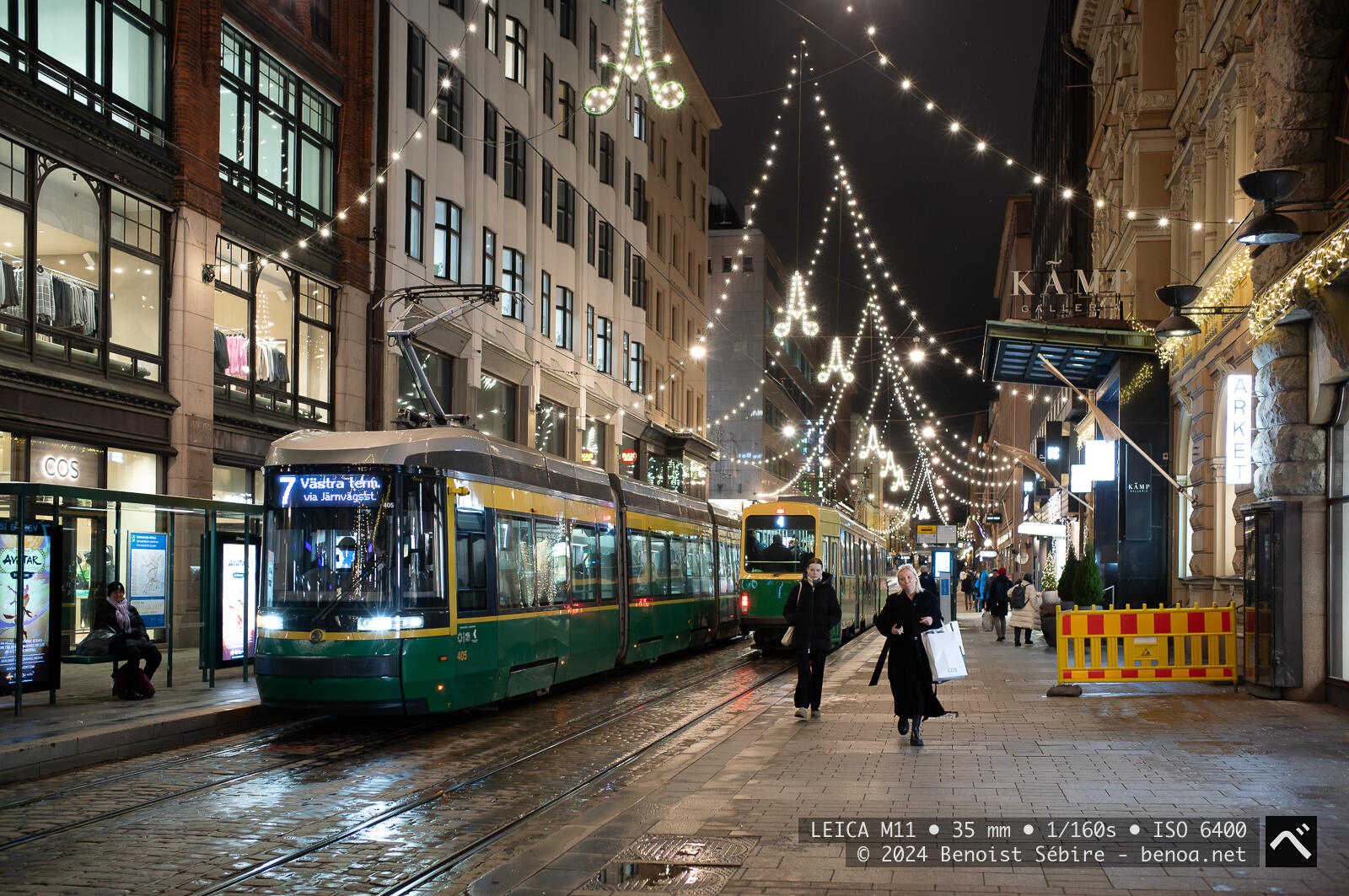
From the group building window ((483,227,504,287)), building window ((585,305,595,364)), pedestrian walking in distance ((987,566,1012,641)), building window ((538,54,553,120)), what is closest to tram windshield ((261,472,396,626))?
building window ((483,227,504,287))

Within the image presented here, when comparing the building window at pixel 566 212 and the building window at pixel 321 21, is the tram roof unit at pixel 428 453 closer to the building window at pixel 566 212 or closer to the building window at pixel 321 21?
the building window at pixel 321 21

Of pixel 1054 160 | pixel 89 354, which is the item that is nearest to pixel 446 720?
pixel 89 354

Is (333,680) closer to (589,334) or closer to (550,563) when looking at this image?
(550,563)

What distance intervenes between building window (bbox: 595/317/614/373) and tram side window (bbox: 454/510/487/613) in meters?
29.5

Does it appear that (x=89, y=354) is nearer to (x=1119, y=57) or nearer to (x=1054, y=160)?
(x=1119, y=57)

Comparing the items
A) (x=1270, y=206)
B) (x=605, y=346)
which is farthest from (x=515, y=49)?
(x=1270, y=206)

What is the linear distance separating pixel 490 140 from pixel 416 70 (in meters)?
3.74

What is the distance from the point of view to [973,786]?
944 centimetres

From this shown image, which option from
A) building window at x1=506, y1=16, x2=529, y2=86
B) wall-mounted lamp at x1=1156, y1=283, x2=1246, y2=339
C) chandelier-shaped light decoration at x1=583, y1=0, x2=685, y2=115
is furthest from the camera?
building window at x1=506, y1=16, x2=529, y2=86

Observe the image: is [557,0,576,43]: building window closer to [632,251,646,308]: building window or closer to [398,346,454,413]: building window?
[632,251,646,308]: building window

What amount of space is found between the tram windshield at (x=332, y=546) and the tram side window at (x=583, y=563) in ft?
15.8

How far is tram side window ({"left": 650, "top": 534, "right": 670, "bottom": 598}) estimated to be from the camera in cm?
2267

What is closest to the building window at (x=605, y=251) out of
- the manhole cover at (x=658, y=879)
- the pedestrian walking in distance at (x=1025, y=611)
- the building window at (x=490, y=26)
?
the building window at (x=490, y=26)

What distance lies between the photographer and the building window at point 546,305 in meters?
38.4
